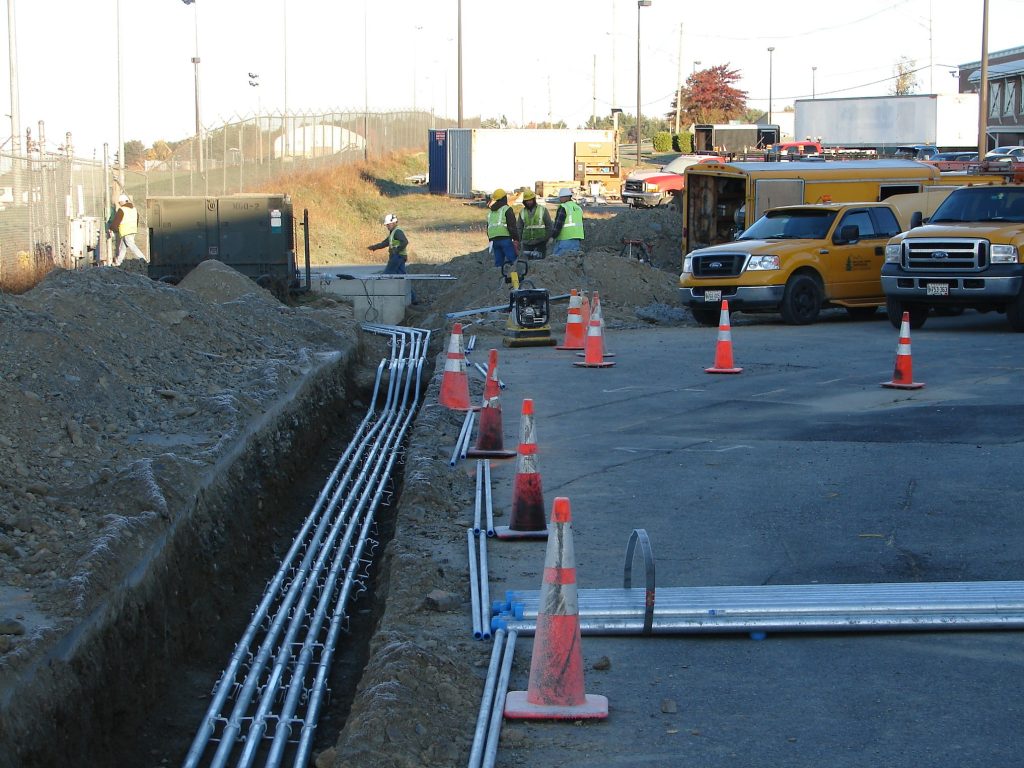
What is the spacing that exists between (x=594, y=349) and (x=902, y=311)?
6.00 meters

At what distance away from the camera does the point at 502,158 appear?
181ft

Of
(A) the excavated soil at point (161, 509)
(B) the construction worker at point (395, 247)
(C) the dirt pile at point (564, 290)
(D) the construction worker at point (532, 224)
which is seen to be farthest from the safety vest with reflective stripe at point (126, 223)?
(A) the excavated soil at point (161, 509)

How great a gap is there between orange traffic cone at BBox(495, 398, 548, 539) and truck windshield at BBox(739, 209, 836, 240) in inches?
542

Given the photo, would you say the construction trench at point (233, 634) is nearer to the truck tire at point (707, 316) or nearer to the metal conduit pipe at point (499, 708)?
the metal conduit pipe at point (499, 708)

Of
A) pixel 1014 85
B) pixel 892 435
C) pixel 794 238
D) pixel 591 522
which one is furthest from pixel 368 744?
pixel 1014 85

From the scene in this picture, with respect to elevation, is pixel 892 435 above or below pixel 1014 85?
below

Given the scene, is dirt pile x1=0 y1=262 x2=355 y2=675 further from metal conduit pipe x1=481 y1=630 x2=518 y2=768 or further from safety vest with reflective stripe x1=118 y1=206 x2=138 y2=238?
safety vest with reflective stripe x1=118 y1=206 x2=138 y2=238

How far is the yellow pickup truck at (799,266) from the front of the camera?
19734 millimetres

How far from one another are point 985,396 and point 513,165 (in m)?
44.1

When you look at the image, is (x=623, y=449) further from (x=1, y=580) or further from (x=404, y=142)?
(x=404, y=142)

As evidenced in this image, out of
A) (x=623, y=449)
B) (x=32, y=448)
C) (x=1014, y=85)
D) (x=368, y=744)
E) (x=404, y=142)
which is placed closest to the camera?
(x=368, y=744)

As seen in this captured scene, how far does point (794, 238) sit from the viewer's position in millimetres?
20469

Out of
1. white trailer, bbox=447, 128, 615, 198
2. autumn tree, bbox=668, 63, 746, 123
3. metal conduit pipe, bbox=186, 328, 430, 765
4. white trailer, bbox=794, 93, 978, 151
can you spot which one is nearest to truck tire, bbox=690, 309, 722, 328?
metal conduit pipe, bbox=186, 328, 430, 765

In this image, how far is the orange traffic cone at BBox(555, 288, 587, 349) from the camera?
17125 millimetres
